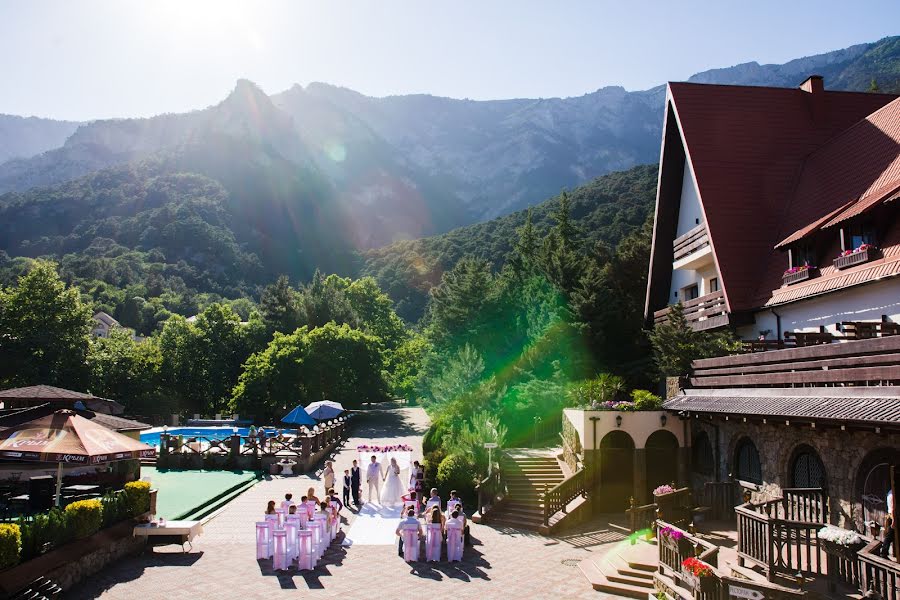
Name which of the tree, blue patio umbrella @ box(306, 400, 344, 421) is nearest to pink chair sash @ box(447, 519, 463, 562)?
blue patio umbrella @ box(306, 400, 344, 421)

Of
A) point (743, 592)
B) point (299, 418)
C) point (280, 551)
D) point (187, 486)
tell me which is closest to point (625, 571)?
point (743, 592)

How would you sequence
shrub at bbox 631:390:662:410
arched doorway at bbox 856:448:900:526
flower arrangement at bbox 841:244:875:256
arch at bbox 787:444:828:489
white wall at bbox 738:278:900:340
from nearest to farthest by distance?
arched doorway at bbox 856:448:900:526, arch at bbox 787:444:828:489, white wall at bbox 738:278:900:340, flower arrangement at bbox 841:244:875:256, shrub at bbox 631:390:662:410

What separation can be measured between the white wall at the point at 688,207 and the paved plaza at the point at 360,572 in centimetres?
1125

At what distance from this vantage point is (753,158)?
22.6m

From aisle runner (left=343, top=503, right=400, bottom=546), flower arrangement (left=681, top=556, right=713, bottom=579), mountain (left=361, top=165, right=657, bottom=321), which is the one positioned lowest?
aisle runner (left=343, top=503, right=400, bottom=546)

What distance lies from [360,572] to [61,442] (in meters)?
7.33

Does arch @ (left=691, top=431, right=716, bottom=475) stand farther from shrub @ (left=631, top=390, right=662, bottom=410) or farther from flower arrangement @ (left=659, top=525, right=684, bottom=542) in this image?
flower arrangement @ (left=659, top=525, right=684, bottom=542)

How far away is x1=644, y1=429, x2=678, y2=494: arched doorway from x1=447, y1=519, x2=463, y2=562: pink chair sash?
8457mm

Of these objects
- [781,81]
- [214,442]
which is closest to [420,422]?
[214,442]

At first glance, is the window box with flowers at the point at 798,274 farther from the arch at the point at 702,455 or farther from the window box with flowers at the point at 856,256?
the arch at the point at 702,455

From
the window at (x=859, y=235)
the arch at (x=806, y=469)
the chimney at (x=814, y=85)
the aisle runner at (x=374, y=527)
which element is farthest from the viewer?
the chimney at (x=814, y=85)

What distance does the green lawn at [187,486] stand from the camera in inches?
822

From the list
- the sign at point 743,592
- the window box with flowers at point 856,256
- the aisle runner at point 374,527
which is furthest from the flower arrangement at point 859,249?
the aisle runner at point 374,527

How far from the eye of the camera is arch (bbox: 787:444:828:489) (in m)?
14.3
